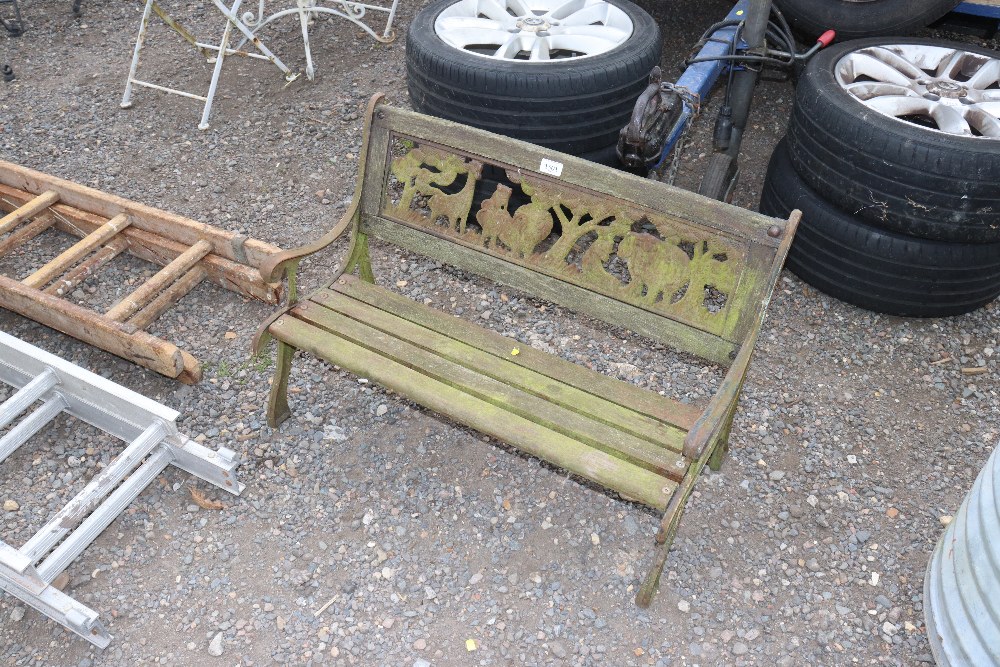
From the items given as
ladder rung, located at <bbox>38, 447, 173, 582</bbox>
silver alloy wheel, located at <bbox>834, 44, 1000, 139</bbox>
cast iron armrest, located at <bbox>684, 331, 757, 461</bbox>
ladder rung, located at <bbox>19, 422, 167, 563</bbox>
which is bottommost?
ladder rung, located at <bbox>38, 447, 173, 582</bbox>

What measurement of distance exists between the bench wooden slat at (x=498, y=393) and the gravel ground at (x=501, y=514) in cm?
56

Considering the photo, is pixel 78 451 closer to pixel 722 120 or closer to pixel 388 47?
pixel 722 120

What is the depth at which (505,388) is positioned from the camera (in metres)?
2.85

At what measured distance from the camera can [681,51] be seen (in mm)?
6105

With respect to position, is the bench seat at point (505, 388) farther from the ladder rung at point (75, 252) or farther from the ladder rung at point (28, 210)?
the ladder rung at point (28, 210)

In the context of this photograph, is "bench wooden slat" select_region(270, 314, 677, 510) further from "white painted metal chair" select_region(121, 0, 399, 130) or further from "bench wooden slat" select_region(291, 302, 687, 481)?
"white painted metal chair" select_region(121, 0, 399, 130)

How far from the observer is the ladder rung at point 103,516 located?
110 inches

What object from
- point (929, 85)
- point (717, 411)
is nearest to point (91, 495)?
point (717, 411)

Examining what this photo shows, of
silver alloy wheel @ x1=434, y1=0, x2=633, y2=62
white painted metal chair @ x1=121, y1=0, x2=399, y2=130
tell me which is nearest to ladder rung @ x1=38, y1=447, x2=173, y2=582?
silver alloy wheel @ x1=434, y1=0, x2=633, y2=62

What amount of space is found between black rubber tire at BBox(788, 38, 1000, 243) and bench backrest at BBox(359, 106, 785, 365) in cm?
104

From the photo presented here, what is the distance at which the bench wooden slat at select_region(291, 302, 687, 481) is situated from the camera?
2604 millimetres

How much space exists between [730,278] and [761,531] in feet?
3.51

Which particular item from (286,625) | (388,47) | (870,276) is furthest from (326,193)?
(870,276)

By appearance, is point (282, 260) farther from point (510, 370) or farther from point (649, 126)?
point (649, 126)
